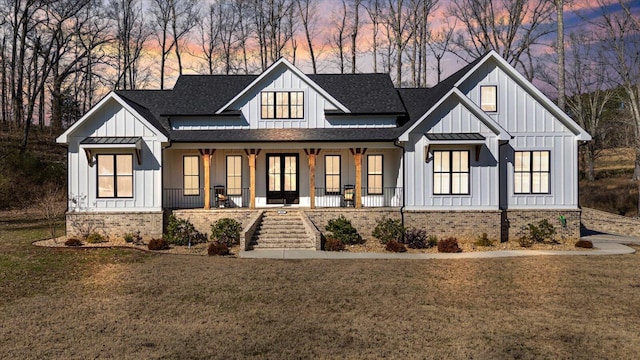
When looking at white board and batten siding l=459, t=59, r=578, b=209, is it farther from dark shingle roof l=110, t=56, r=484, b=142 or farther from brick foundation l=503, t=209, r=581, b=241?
dark shingle roof l=110, t=56, r=484, b=142

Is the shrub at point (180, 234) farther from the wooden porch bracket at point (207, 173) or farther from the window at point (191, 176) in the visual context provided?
the window at point (191, 176)

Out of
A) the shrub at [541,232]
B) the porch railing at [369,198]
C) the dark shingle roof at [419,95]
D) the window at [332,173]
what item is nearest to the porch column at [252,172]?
the porch railing at [369,198]

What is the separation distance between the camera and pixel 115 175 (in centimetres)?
1817

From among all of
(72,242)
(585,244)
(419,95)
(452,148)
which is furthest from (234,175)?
(585,244)

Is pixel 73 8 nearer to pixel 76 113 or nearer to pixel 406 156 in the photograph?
pixel 76 113

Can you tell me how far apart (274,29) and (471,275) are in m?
34.4

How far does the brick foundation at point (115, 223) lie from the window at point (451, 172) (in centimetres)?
1199

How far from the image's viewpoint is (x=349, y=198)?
65.6 feet

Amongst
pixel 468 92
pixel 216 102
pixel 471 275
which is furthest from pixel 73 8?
pixel 471 275

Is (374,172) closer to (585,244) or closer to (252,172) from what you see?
(252,172)

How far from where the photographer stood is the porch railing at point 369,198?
20422 mm

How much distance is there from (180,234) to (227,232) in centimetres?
204

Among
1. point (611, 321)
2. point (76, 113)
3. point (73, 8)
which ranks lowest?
point (611, 321)

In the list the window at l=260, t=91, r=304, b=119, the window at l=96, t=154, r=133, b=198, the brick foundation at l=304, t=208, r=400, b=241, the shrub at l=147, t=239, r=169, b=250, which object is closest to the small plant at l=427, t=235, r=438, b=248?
the brick foundation at l=304, t=208, r=400, b=241
